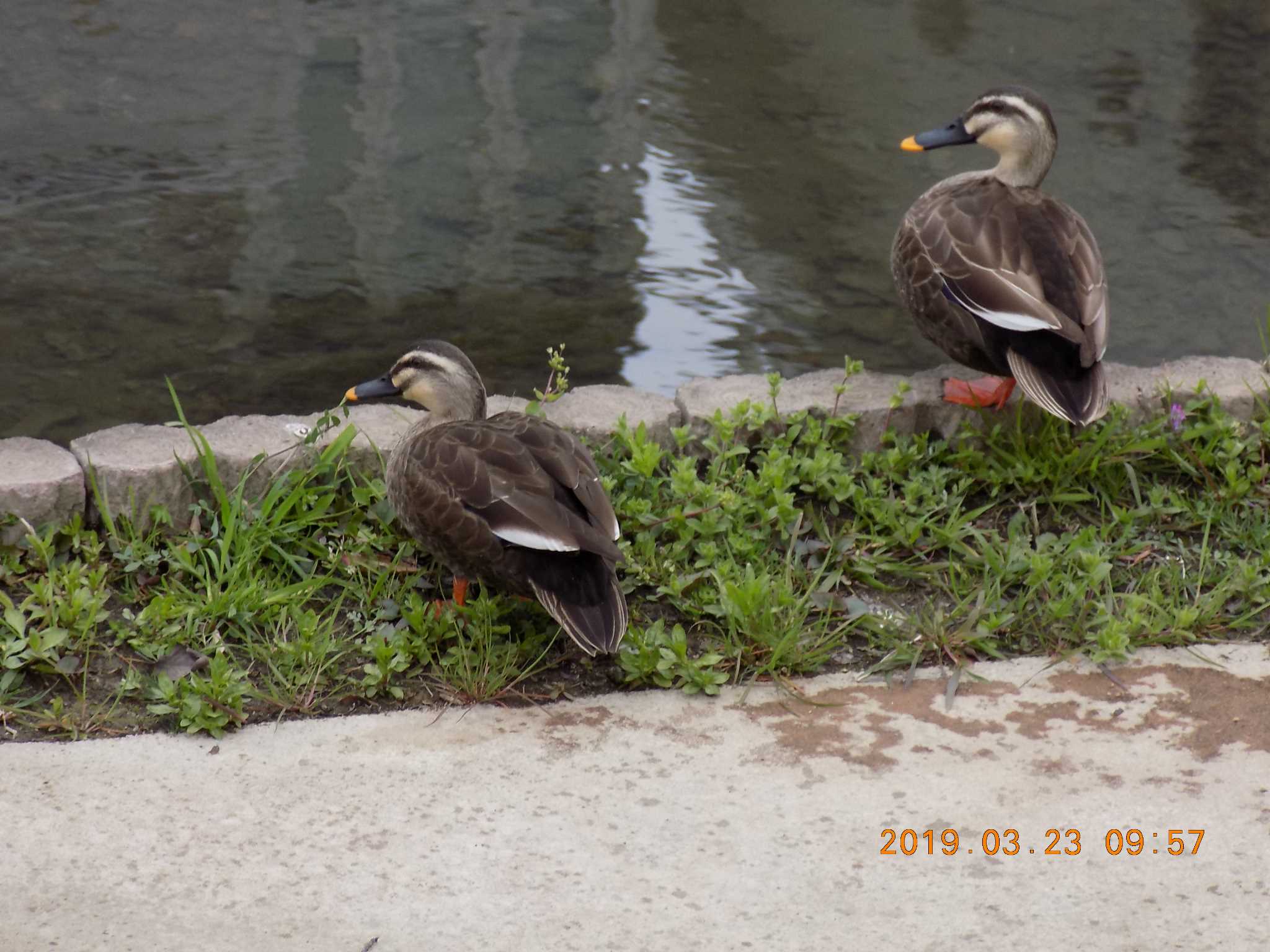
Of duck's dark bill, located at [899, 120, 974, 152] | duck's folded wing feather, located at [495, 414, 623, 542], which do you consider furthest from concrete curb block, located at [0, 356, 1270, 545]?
duck's dark bill, located at [899, 120, 974, 152]

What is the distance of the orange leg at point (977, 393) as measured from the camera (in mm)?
4305

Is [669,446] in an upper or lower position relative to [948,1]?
lower

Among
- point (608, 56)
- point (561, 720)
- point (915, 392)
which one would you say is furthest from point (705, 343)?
point (608, 56)

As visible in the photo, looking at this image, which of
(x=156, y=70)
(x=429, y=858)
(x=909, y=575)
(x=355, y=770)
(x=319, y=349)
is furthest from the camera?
(x=156, y=70)

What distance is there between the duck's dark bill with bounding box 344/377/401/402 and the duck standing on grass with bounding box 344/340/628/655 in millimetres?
225

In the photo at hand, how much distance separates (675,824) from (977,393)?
2.00 metres

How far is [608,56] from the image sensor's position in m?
8.98

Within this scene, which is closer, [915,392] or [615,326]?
[915,392]

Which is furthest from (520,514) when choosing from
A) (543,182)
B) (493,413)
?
(543,182)

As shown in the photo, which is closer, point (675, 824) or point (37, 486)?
point (675, 824)

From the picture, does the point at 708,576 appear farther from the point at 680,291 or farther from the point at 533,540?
the point at 680,291

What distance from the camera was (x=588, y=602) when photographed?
3289 mm

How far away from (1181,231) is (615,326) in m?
3.08

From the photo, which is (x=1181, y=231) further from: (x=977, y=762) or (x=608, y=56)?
(x=977, y=762)
